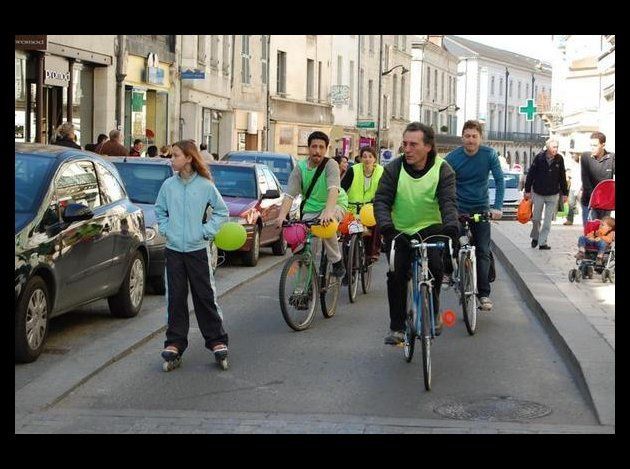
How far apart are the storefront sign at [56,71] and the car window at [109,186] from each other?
1505 centimetres

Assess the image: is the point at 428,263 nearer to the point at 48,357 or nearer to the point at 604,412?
the point at 604,412

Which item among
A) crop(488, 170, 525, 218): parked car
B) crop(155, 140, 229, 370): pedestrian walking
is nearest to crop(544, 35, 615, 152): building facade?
crop(488, 170, 525, 218): parked car

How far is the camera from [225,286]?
14883 mm

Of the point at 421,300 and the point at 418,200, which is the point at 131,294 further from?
the point at 421,300

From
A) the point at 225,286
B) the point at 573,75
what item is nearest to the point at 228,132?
the point at 573,75

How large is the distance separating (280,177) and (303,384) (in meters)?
17.1

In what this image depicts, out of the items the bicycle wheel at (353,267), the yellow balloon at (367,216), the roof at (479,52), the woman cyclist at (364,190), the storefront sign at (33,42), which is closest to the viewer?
the bicycle wheel at (353,267)

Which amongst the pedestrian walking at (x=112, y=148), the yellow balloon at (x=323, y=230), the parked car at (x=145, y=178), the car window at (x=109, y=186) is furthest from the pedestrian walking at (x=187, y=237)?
the pedestrian walking at (x=112, y=148)

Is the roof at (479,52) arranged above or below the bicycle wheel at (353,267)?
above

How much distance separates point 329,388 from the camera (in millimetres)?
8703

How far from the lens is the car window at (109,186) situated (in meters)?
11.4

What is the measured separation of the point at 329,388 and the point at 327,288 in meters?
3.43

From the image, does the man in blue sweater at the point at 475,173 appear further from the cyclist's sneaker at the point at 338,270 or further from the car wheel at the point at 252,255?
the car wheel at the point at 252,255
